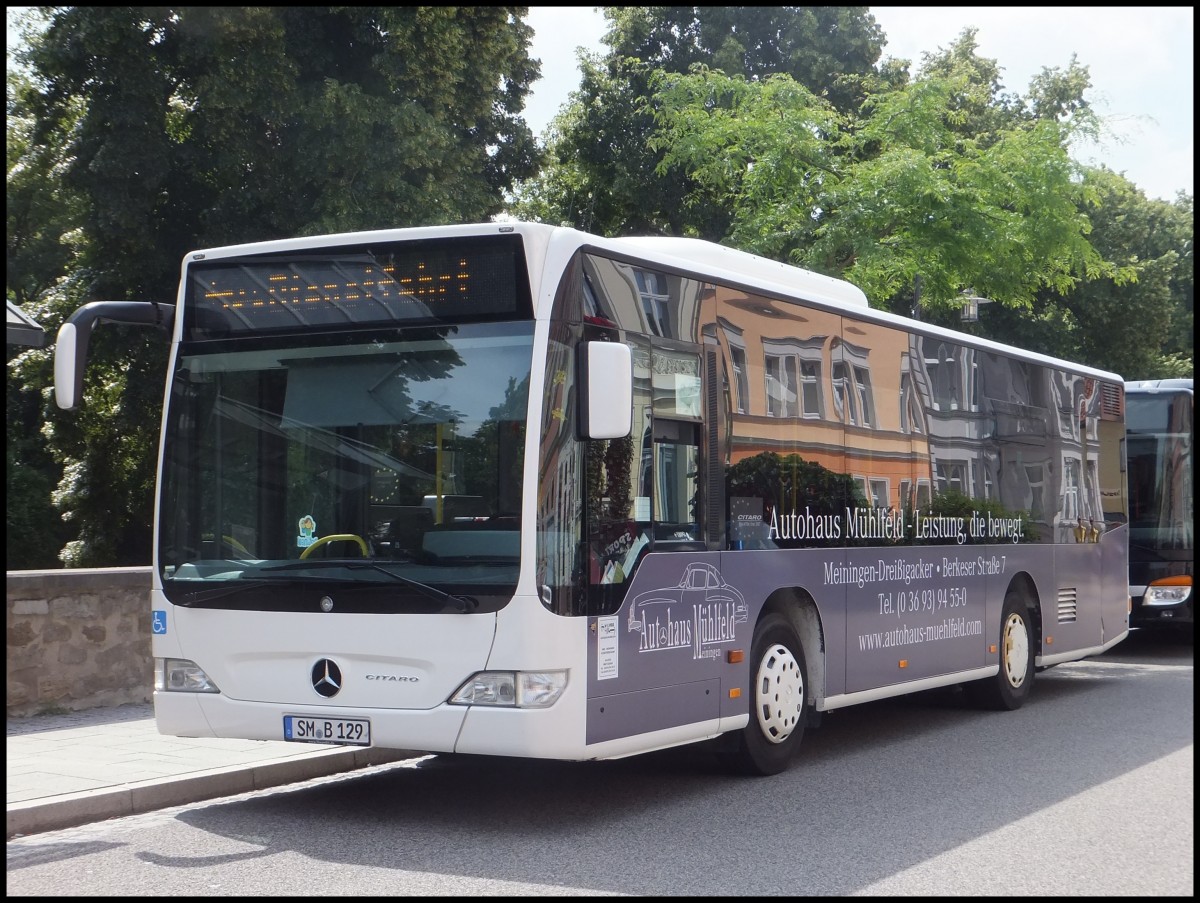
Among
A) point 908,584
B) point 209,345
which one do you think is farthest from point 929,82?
point 209,345

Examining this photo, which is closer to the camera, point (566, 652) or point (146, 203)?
point (566, 652)

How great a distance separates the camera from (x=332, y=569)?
7.48m

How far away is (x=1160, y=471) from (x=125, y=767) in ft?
47.0

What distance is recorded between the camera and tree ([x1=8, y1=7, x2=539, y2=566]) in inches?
784

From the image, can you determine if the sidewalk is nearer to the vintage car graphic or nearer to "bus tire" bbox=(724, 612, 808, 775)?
the vintage car graphic

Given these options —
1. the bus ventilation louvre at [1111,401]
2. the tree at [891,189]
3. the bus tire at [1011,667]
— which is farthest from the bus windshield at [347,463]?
the tree at [891,189]

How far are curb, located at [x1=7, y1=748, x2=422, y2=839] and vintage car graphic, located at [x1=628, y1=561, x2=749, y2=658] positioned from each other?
2.55 meters

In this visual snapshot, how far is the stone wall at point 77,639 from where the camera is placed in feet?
35.7

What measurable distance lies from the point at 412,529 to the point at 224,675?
1386 mm

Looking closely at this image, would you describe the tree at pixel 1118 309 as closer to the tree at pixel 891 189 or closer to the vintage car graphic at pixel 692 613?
the tree at pixel 891 189

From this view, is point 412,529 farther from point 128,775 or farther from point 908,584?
point 908,584

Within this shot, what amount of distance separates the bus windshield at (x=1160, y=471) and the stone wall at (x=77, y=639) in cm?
1232

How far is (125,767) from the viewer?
862 centimetres

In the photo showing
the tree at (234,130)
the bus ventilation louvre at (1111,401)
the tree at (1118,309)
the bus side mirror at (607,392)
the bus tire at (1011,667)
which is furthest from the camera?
the tree at (1118,309)
